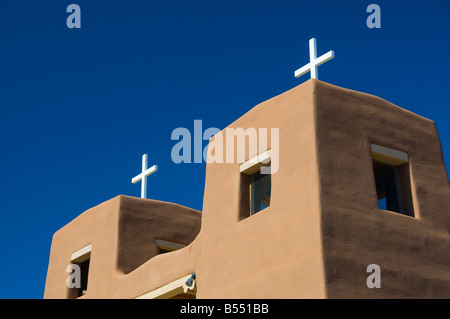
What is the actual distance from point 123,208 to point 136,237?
2.56 feet

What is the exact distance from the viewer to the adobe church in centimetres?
1071

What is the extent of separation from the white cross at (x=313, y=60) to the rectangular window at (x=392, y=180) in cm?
189

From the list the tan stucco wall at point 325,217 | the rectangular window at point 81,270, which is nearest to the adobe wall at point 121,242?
the rectangular window at point 81,270

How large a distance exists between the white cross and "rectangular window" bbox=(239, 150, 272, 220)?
1.95 meters

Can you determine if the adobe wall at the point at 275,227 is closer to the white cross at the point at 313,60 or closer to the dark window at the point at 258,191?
the dark window at the point at 258,191

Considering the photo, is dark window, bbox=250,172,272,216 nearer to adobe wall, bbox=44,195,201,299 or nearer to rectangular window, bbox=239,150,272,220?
rectangular window, bbox=239,150,272,220

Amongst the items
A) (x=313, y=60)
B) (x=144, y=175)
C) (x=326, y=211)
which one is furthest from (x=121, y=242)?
(x=326, y=211)

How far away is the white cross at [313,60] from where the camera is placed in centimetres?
1277

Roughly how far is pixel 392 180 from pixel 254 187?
8.32ft

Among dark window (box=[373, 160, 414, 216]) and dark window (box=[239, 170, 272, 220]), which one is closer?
dark window (box=[373, 160, 414, 216])

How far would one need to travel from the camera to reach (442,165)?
1301 centimetres

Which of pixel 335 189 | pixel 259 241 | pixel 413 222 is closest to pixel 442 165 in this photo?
pixel 413 222

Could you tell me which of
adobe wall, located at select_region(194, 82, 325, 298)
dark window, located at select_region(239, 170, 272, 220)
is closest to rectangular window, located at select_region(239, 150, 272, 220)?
dark window, located at select_region(239, 170, 272, 220)
